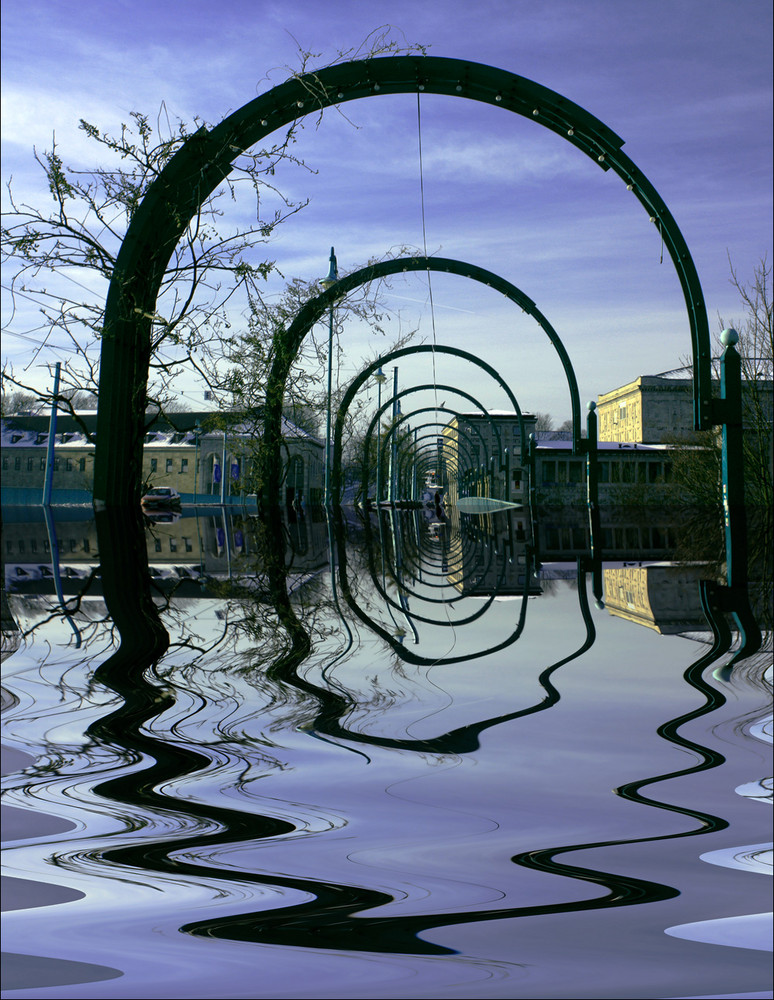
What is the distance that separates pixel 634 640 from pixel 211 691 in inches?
40.8

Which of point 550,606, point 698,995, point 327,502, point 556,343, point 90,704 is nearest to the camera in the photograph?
point 698,995

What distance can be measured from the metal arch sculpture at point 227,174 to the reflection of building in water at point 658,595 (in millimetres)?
3556

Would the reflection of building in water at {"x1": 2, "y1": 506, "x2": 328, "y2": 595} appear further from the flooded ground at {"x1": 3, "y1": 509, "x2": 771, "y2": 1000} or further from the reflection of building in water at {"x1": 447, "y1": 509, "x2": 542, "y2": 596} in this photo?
the flooded ground at {"x1": 3, "y1": 509, "x2": 771, "y2": 1000}

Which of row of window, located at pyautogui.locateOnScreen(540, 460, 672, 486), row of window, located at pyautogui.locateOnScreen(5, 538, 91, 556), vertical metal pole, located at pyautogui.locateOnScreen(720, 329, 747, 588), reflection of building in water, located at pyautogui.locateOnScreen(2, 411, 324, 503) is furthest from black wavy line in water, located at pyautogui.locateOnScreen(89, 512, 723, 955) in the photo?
row of window, located at pyautogui.locateOnScreen(540, 460, 672, 486)

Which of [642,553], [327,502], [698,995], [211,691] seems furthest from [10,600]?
[327,502]

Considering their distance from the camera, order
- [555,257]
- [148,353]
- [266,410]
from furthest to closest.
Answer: [266,410], [555,257], [148,353]

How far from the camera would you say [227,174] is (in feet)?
20.5

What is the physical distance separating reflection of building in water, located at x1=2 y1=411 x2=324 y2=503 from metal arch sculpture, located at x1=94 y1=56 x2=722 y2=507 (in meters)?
0.37

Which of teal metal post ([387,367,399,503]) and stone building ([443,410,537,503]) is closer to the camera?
teal metal post ([387,367,399,503])

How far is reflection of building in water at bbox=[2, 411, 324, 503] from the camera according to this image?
24.1ft

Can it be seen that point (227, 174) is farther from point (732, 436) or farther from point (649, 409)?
point (649, 409)

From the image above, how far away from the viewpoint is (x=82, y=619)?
7.18ft

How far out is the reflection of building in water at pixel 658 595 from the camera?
2193 mm

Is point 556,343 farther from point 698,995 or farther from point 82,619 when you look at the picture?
point 698,995
